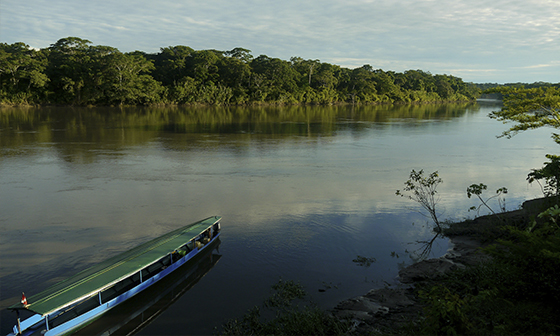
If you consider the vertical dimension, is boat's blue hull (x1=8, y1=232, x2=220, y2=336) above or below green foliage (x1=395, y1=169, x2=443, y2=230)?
below

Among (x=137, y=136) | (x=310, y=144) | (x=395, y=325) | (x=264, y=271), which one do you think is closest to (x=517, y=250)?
(x=395, y=325)

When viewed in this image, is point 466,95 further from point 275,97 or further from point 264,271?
point 264,271

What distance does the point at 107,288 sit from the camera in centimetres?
969

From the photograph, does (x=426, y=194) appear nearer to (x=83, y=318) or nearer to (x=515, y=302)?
(x=515, y=302)

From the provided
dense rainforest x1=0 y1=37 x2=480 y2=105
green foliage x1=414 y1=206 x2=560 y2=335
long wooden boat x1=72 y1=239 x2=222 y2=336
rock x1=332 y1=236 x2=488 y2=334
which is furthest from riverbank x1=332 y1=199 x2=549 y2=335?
dense rainforest x1=0 y1=37 x2=480 y2=105

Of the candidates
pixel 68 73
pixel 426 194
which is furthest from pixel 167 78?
pixel 426 194

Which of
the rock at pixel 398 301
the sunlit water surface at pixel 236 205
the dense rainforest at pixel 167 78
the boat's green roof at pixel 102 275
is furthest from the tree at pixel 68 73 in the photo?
the rock at pixel 398 301

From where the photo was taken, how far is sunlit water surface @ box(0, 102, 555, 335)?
1166 cm

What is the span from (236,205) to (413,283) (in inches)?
372

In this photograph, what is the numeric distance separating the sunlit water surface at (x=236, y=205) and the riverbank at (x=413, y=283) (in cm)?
54

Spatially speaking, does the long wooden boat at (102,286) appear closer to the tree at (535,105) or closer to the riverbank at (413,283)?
the riverbank at (413,283)

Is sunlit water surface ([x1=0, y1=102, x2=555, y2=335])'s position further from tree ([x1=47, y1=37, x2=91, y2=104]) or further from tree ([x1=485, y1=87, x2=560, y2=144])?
tree ([x1=47, y1=37, x2=91, y2=104])

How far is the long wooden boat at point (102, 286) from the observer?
8.48 m

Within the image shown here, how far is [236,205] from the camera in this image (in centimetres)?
1830
